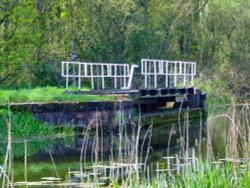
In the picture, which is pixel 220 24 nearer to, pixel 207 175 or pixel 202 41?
pixel 202 41

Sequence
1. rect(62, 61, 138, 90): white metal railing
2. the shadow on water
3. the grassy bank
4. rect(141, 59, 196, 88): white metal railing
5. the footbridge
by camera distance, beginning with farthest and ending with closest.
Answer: rect(141, 59, 196, 88): white metal railing, the footbridge, rect(62, 61, 138, 90): white metal railing, the grassy bank, the shadow on water

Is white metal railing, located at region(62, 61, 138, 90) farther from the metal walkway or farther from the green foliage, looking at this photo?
the green foliage

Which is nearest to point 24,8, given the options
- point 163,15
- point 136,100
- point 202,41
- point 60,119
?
point 136,100

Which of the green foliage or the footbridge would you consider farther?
the footbridge

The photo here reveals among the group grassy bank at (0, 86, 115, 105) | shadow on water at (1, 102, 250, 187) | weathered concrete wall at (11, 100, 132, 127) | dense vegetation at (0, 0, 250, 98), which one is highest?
dense vegetation at (0, 0, 250, 98)

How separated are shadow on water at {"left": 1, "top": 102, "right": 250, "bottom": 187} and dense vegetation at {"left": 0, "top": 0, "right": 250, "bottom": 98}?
6.13m

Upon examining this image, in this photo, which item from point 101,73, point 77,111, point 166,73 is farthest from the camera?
point 101,73

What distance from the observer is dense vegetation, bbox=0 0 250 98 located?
85.8 feet

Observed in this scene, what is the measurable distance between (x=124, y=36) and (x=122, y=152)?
15.6 metres

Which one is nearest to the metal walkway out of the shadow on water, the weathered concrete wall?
the shadow on water

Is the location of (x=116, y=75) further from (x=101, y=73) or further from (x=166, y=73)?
(x=101, y=73)

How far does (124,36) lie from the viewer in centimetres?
3033

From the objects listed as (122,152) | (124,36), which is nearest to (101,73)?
(124,36)

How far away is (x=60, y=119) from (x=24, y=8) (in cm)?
752
